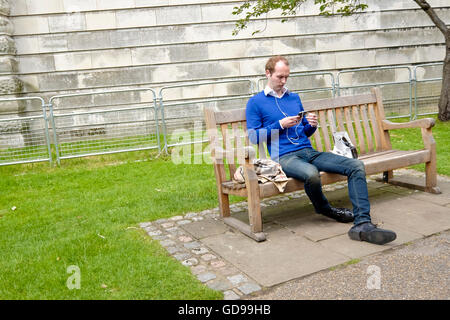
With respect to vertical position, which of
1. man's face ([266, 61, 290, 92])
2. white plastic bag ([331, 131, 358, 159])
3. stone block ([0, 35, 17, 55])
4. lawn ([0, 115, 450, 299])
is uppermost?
stone block ([0, 35, 17, 55])

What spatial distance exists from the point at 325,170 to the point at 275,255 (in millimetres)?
1170

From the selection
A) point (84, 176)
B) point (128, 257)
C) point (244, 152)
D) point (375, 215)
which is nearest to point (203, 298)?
point (128, 257)

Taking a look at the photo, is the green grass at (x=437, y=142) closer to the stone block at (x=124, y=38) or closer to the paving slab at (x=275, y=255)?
the paving slab at (x=275, y=255)

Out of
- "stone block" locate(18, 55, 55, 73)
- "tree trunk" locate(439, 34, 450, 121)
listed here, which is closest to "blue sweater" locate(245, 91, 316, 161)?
"tree trunk" locate(439, 34, 450, 121)

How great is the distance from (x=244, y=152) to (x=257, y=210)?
56cm

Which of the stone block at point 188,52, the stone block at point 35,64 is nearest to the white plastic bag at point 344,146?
the stone block at point 188,52

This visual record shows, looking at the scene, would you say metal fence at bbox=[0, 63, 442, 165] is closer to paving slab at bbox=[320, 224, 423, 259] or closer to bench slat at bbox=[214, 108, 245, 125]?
bench slat at bbox=[214, 108, 245, 125]

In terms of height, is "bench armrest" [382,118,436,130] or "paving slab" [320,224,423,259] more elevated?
"bench armrest" [382,118,436,130]

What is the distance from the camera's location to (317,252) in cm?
394

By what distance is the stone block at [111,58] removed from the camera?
460 inches

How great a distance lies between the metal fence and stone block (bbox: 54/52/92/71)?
0.76 m

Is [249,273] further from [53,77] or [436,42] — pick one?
[436,42]

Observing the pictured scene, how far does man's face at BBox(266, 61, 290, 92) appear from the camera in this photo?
465 cm

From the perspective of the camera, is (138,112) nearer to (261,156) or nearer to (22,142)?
(22,142)
